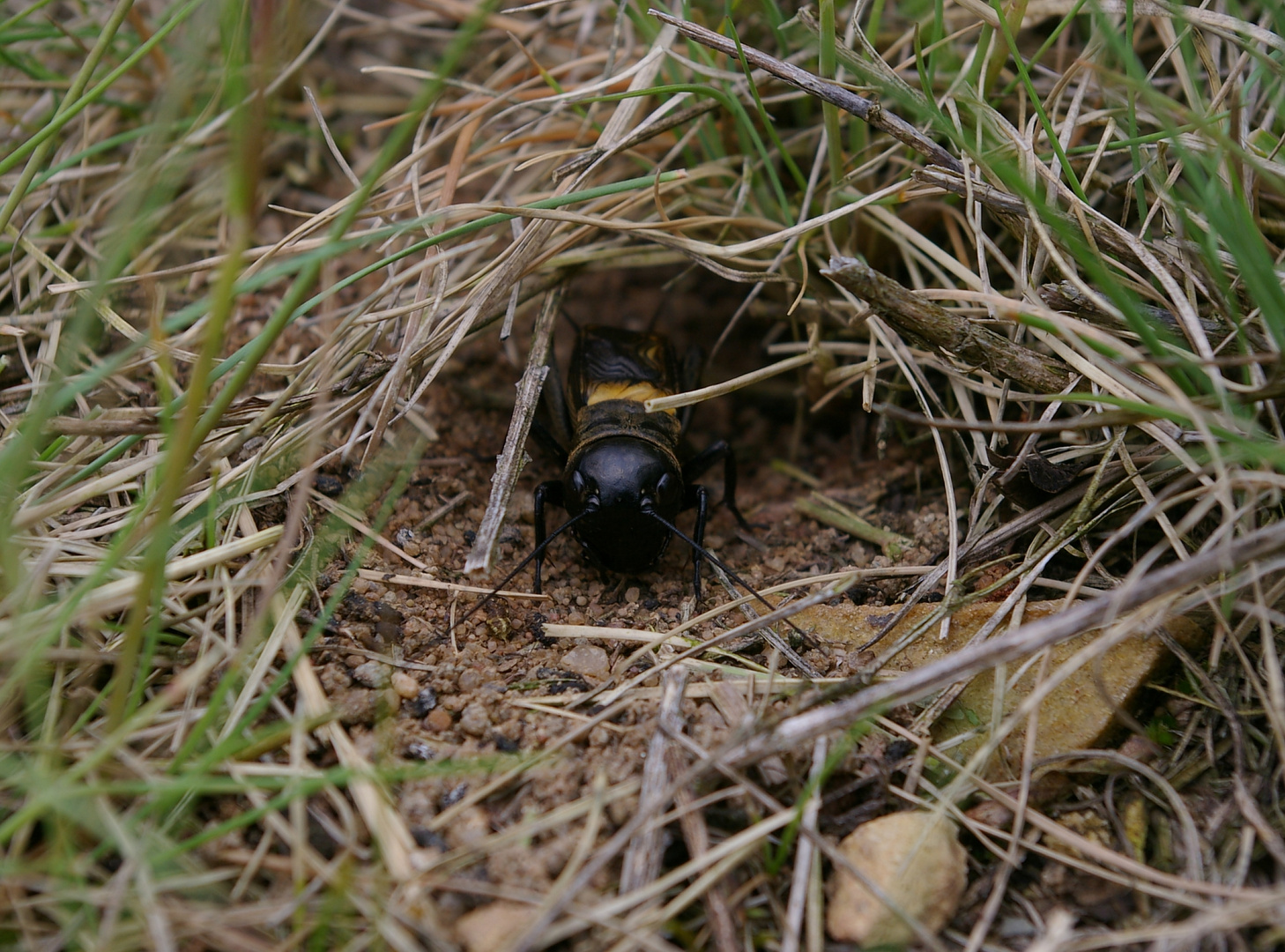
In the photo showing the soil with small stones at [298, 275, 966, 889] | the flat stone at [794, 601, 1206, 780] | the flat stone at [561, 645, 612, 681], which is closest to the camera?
the soil with small stones at [298, 275, 966, 889]

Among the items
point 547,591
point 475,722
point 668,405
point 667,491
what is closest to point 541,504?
point 547,591

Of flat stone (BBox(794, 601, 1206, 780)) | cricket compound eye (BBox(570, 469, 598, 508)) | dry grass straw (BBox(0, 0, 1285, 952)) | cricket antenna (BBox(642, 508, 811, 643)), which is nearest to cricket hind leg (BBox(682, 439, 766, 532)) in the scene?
cricket antenna (BBox(642, 508, 811, 643))

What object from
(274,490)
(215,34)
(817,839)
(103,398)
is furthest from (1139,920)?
(215,34)

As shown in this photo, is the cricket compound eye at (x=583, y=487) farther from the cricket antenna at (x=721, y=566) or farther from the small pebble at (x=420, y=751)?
the small pebble at (x=420, y=751)

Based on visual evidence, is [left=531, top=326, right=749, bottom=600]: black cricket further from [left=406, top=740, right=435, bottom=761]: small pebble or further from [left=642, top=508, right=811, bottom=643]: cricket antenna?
[left=406, top=740, right=435, bottom=761]: small pebble

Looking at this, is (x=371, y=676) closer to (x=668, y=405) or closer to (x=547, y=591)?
(x=547, y=591)

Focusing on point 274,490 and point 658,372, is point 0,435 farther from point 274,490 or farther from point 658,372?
point 658,372

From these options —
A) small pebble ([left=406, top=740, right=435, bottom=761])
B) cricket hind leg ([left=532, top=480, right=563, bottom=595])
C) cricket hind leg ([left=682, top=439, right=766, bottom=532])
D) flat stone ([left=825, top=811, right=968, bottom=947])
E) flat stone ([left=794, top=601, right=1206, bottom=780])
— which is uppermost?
flat stone ([left=794, top=601, right=1206, bottom=780])
